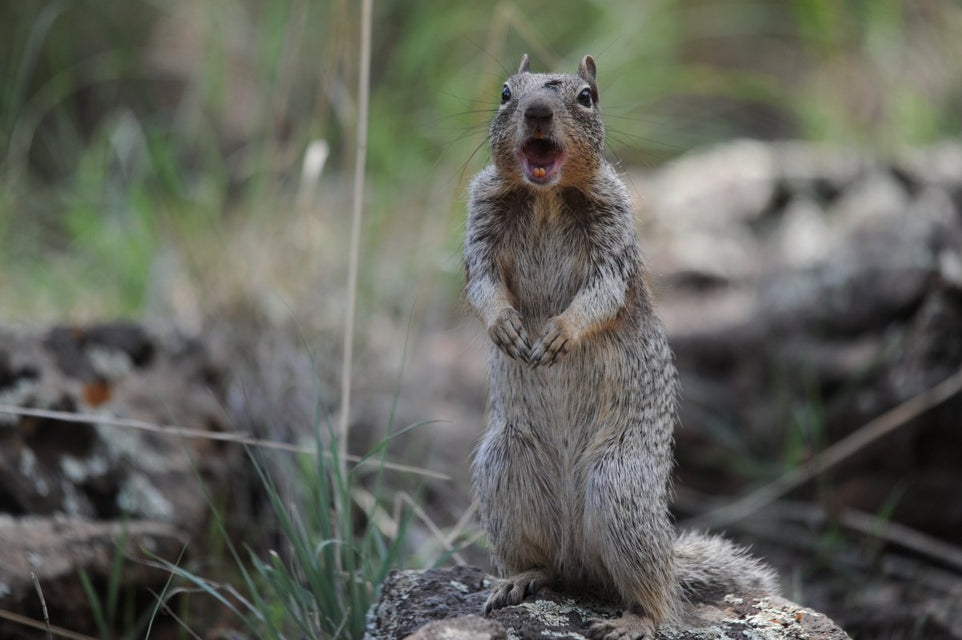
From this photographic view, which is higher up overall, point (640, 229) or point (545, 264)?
point (640, 229)

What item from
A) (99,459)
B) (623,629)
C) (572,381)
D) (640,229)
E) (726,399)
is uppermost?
(640,229)

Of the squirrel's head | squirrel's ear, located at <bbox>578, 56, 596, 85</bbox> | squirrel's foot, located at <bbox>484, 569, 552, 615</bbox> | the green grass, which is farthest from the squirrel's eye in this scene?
squirrel's foot, located at <bbox>484, 569, 552, 615</bbox>

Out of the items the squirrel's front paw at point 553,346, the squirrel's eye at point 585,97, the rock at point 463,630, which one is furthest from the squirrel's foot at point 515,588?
the squirrel's eye at point 585,97

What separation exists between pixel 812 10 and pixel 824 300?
3.15 metres

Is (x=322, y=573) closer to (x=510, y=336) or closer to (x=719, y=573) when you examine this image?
Result: (x=510, y=336)

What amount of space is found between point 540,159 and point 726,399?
4.69m

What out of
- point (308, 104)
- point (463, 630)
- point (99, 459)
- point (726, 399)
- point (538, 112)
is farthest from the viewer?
point (308, 104)

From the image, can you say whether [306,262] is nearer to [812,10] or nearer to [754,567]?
[754,567]

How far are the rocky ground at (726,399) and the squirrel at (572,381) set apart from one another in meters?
0.52

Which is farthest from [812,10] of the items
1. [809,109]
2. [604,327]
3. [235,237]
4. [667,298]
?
[604,327]

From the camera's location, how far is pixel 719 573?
430 cm

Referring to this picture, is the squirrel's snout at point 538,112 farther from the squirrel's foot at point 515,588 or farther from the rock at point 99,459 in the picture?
the rock at point 99,459

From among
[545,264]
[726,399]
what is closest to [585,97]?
[545,264]

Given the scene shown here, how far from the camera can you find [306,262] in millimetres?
7266
